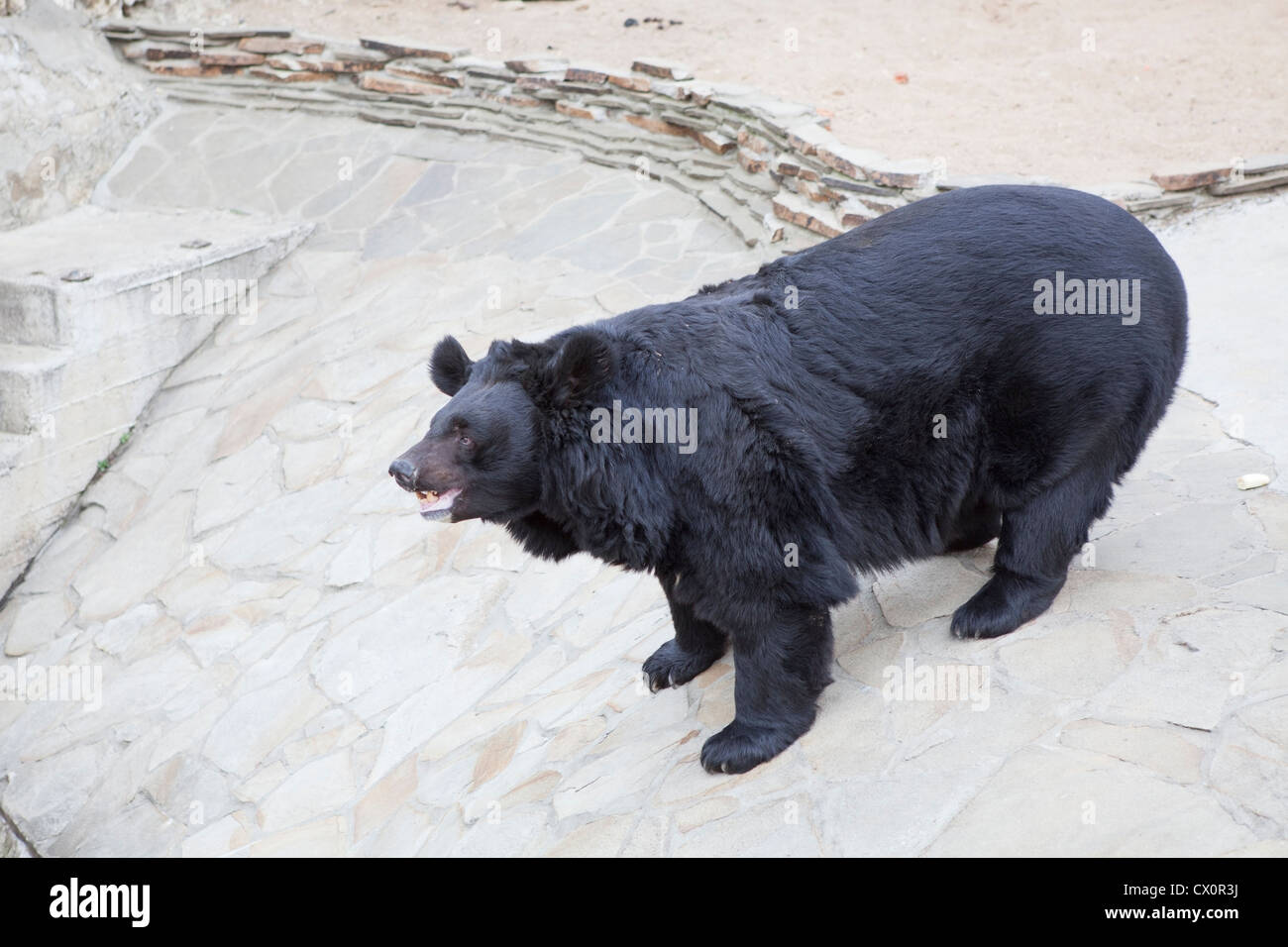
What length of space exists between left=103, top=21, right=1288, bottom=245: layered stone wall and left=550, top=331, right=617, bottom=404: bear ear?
12.5 ft

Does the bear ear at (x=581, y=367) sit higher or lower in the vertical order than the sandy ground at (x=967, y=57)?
lower

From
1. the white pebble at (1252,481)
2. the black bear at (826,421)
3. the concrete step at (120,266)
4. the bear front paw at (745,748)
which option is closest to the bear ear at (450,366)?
the black bear at (826,421)

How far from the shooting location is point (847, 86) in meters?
8.93

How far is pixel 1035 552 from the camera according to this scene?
3.68 metres

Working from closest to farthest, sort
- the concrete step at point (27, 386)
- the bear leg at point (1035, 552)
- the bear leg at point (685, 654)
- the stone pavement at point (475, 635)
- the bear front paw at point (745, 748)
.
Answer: the stone pavement at point (475, 635) < the bear front paw at point (745, 748) < the bear leg at point (1035, 552) < the bear leg at point (685, 654) < the concrete step at point (27, 386)

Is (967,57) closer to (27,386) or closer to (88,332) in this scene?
(88,332)

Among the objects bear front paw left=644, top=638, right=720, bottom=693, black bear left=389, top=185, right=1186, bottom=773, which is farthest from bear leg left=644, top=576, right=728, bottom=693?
black bear left=389, top=185, right=1186, bottom=773

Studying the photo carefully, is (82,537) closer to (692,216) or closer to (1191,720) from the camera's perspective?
(692,216)

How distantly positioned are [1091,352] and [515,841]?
2213 mm

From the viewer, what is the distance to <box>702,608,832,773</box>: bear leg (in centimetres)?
344

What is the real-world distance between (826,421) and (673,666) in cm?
113

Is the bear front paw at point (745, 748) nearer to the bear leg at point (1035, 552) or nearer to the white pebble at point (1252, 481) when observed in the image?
the bear leg at point (1035, 552)

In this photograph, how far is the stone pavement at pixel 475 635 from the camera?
3.20 meters

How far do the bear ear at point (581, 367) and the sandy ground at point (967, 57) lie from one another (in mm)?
4867
